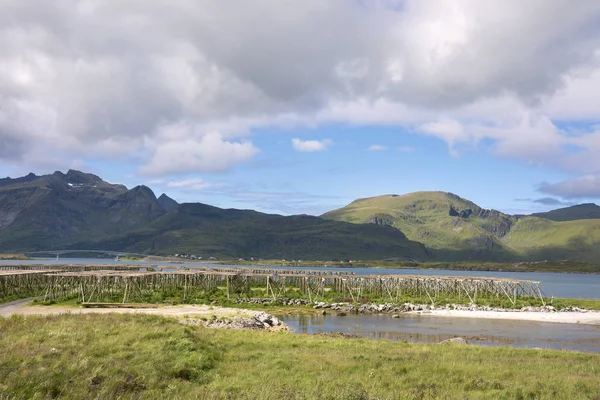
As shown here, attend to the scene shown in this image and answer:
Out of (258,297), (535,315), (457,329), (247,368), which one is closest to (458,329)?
(457,329)

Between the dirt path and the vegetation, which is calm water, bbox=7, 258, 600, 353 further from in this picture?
the vegetation

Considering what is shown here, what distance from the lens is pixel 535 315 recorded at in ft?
187

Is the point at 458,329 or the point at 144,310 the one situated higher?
the point at 144,310

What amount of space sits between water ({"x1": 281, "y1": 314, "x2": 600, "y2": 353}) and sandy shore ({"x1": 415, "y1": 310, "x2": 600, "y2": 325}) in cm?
247

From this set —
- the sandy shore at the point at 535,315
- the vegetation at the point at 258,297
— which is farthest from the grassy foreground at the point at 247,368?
the vegetation at the point at 258,297

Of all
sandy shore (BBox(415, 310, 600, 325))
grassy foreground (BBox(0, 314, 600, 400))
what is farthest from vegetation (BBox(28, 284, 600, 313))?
grassy foreground (BBox(0, 314, 600, 400))

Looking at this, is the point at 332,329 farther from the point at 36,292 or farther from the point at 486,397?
the point at 36,292

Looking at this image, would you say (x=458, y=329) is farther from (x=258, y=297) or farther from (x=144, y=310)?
(x=258, y=297)

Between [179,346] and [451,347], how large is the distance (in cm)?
1584

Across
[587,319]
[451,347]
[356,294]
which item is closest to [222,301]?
[356,294]

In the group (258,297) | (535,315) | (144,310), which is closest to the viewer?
(144,310)

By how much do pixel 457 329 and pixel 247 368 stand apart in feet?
103

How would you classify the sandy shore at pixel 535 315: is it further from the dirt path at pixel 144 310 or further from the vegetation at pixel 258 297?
the dirt path at pixel 144 310

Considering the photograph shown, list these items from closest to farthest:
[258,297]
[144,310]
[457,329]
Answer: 1. [457,329]
2. [144,310]
3. [258,297]
